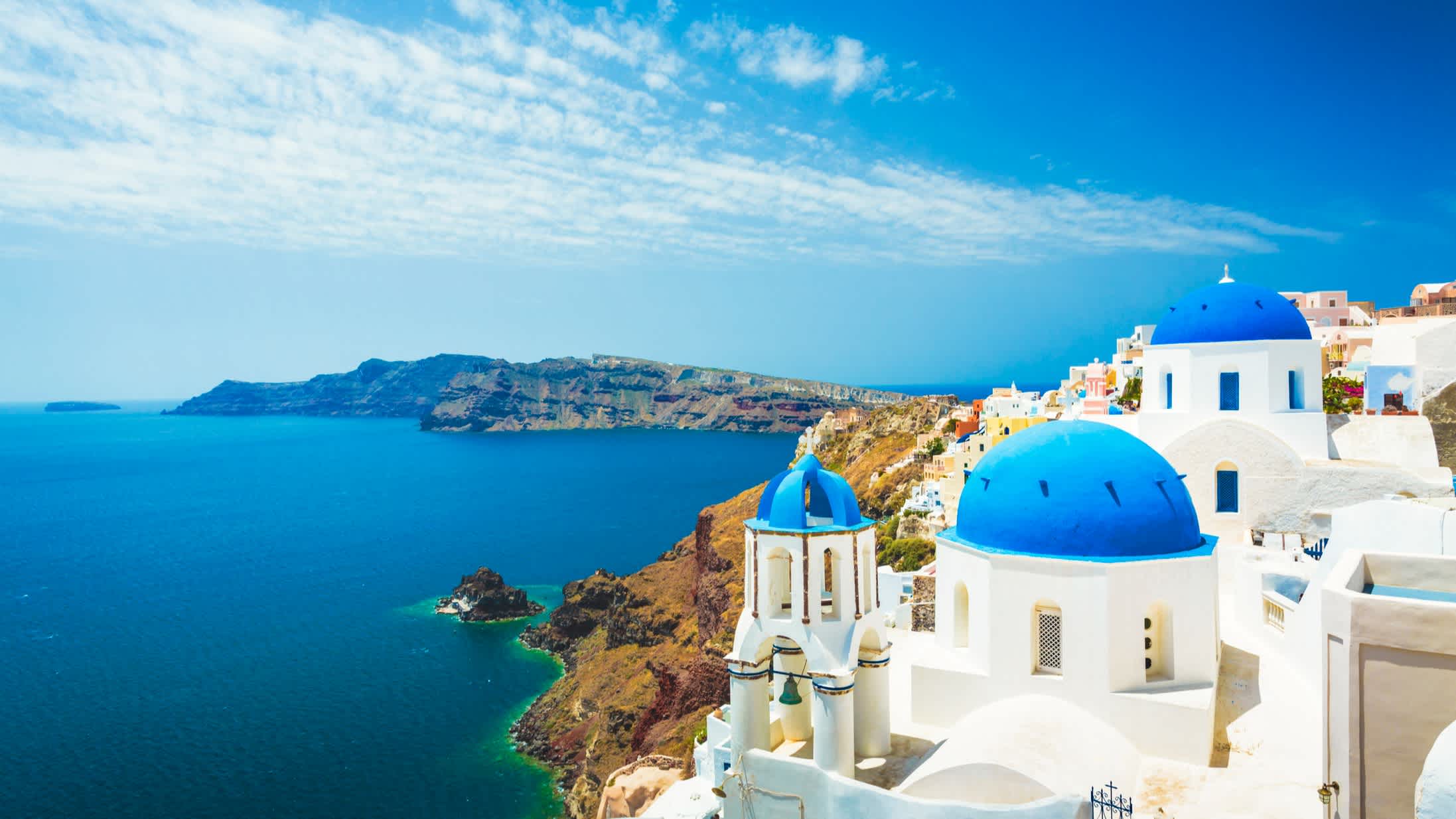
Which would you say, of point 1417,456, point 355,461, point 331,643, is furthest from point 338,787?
point 355,461

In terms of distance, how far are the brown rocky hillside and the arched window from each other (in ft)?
48.1

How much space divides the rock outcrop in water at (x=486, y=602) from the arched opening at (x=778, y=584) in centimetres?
4289

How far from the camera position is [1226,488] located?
65.8 ft

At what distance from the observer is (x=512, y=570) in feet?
208

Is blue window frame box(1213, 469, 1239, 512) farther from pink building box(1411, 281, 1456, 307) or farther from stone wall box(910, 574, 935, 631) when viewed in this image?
pink building box(1411, 281, 1456, 307)

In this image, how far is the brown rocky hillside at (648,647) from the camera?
2931cm

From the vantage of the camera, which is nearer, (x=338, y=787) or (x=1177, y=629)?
(x=1177, y=629)

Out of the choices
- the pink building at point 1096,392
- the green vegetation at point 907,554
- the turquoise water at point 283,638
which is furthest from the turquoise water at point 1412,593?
the turquoise water at point 283,638

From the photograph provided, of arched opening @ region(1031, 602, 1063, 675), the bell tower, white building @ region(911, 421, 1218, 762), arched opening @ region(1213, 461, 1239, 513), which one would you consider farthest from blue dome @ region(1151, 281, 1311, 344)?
the bell tower

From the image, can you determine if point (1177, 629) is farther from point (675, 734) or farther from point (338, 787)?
point (338, 787)

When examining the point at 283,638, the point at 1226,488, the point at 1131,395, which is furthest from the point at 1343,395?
the point at 283,638

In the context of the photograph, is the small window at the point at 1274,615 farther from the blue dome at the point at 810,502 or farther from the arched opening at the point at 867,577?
the blue dome at the point at 810,502

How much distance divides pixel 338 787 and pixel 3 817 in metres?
10.5

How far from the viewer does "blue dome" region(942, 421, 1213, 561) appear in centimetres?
1206
